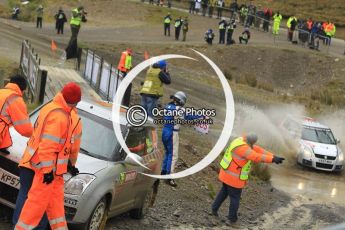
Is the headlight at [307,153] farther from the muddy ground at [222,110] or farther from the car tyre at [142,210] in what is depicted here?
the car tyre at [142,210]

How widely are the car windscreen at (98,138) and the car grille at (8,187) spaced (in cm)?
110

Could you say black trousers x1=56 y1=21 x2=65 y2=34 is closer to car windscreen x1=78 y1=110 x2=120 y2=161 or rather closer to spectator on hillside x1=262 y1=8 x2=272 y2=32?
spectator on hillside x1=262 y1=8 x2=272 y2=32

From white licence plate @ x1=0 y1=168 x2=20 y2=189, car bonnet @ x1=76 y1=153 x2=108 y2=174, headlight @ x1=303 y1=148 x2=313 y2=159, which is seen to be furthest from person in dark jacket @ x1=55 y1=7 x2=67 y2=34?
white licence plate @ x1=0 y1=168 x2=20 y2=189

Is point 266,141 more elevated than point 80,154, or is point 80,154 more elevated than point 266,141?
point 80,154

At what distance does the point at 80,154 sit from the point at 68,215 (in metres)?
1.13

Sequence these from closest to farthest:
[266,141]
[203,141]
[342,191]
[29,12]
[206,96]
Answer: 1. [342,191]
2. [203,141]
3. [266,141]
4. [206,96]
5. [29,12]

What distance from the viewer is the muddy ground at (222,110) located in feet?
42.6

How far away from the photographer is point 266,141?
2394cm

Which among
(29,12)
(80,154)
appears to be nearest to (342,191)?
(80,154)

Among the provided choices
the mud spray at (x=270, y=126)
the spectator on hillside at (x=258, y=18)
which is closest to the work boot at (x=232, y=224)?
the mud spray at (x=270, y=126)

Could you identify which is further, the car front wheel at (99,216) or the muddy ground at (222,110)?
the muddy ground at (222,110)

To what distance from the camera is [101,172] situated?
345 inches

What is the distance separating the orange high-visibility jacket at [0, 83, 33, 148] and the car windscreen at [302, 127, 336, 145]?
1541 cm

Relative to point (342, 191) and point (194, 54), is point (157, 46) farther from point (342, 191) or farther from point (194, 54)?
point (342, 191)
